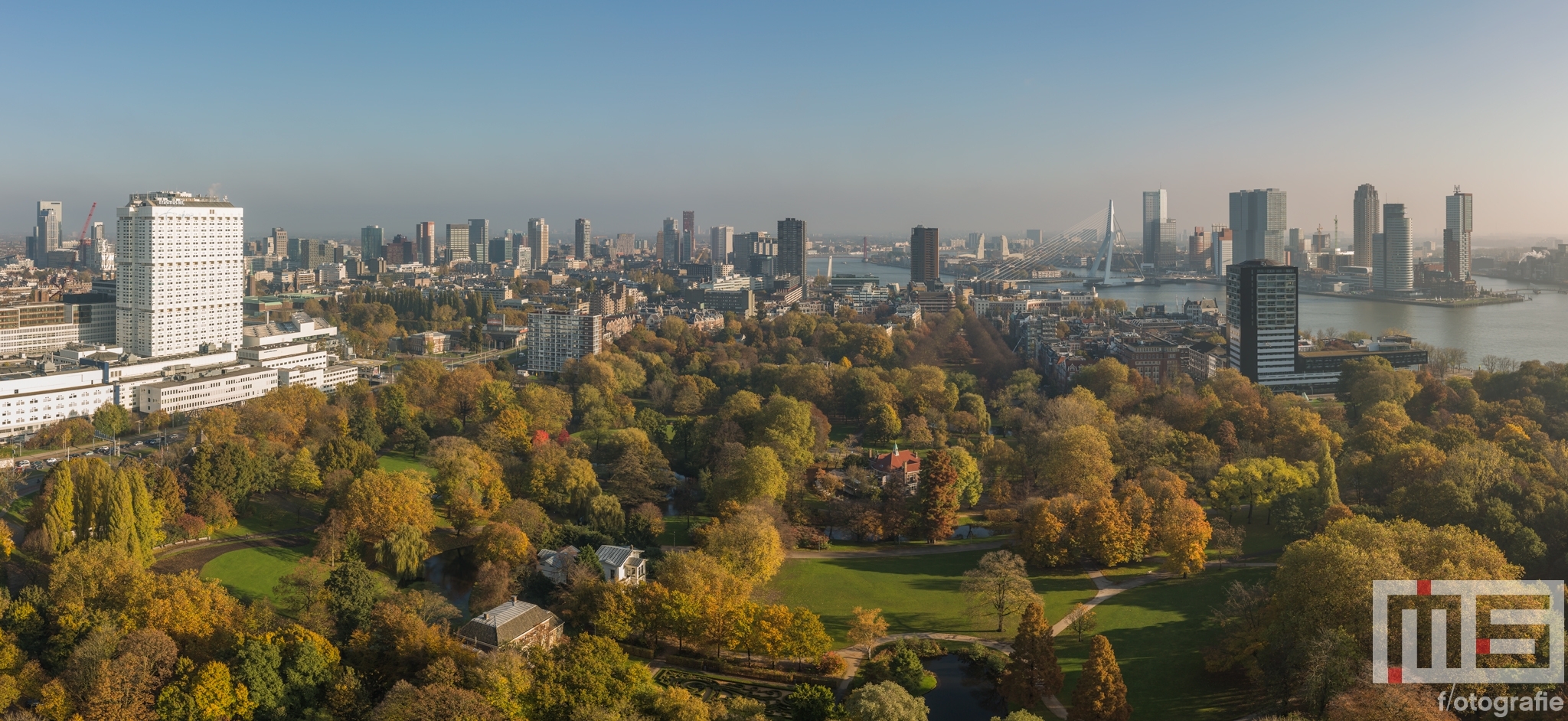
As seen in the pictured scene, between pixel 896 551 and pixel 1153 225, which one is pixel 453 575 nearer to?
pixel 896 551

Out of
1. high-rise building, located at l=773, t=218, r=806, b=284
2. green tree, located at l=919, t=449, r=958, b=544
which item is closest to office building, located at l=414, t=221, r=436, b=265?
high-rise building, located at l=773, t=218, r=806, b=284

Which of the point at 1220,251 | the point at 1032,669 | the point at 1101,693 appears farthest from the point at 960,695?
the point at 1220,251

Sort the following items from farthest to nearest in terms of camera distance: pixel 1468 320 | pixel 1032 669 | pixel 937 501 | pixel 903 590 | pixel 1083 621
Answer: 1. pixel 1468 320
2. pixel 937 501
3. pixel 903 590
4. pixel 1083 621
5. pixel 1032 669

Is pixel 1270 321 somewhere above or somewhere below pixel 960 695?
above

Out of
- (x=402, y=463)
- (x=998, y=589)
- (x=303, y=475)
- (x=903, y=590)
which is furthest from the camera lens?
(x=402, y=463)

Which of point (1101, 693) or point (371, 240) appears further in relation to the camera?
point (371, 240)

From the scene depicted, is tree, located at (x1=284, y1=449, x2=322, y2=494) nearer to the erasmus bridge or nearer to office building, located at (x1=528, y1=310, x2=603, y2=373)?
office building, located at (x1=528, y1=310, x2=603, y2=373)

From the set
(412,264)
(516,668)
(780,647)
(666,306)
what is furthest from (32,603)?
(412,264)

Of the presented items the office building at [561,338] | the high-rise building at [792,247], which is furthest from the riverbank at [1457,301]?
the office building at [561,338]
